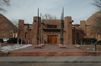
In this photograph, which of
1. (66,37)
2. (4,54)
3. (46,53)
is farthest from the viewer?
(66,37)

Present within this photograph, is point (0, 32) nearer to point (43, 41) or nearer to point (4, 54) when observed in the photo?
point (43, 41)

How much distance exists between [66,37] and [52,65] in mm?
20369

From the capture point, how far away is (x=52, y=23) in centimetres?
2816

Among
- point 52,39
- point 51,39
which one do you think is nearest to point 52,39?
point 52,39

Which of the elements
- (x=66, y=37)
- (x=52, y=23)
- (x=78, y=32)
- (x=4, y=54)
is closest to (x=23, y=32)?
(x=52, y=23)

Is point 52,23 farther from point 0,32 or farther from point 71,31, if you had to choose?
point 0,32

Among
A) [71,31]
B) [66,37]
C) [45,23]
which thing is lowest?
[66,37]

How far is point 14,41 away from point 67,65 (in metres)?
26.2

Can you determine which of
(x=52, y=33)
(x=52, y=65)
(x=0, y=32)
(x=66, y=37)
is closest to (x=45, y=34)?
(x=52, y=33)

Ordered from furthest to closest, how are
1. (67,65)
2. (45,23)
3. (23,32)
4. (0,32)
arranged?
(0,32) → (23,32) → (45,23) → (67,65)

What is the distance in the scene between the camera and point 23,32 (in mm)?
30141

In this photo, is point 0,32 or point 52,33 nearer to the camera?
point 52,33

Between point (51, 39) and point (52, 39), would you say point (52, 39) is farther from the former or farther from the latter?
point (51, 39)

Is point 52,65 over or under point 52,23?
under
